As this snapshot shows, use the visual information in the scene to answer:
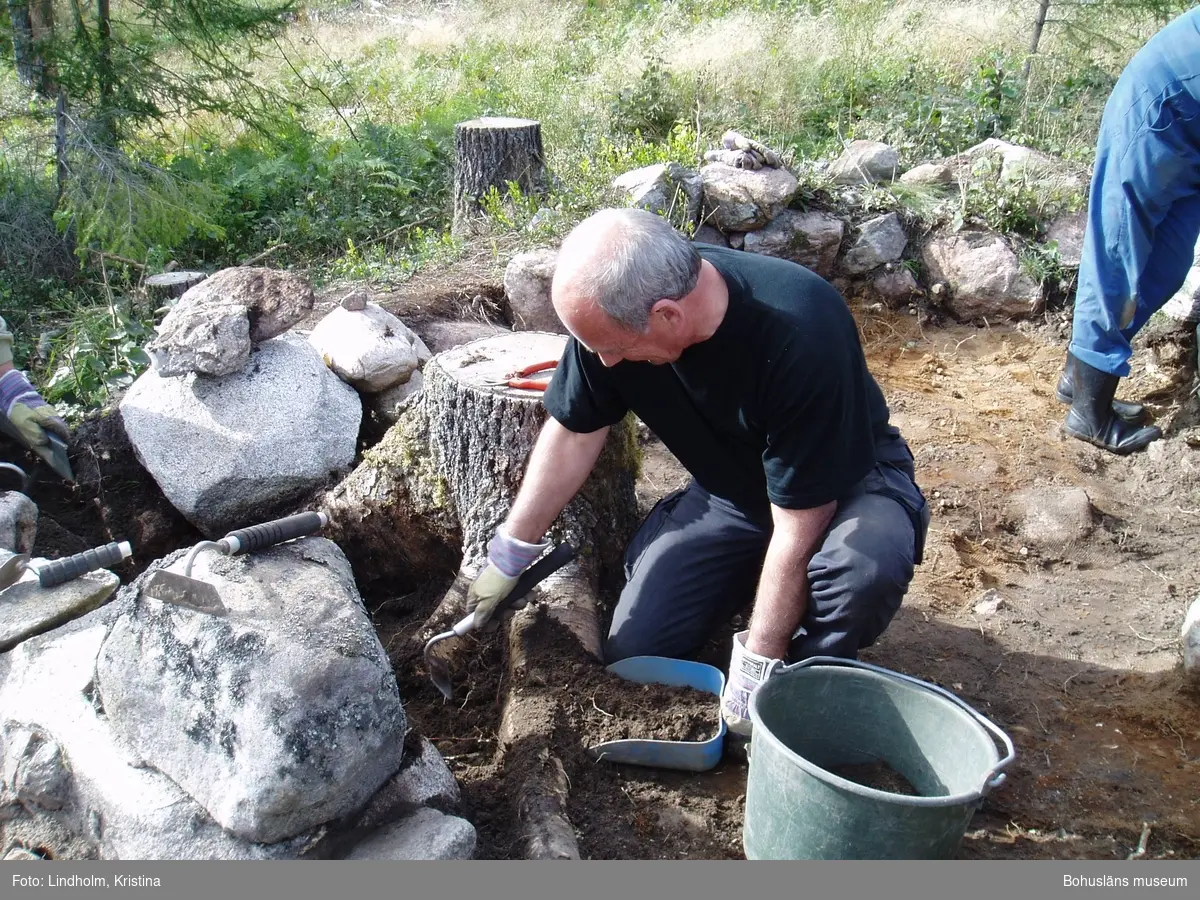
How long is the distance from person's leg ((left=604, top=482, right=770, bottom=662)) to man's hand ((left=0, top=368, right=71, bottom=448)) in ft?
8.04

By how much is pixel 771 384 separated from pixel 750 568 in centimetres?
77

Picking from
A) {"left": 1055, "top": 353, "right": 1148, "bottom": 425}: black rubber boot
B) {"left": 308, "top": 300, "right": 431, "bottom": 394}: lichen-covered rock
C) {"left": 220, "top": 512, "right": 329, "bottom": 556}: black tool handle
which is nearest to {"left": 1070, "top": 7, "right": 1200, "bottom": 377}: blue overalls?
{"left": 1055, "top": 353, "right": 1148, "bottom": 425}: black rubber boot

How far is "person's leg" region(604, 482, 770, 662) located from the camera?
8.85 feet

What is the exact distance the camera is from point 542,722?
2.36 m

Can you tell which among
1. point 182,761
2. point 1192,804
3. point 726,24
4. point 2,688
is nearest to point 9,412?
point 2,688

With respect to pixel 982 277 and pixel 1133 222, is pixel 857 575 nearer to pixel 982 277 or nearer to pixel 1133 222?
pixel 1133 222

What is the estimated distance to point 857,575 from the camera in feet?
7.41

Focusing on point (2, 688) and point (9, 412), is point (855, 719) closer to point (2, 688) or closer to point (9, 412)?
point (2, 688)

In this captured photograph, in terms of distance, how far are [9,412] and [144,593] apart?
2.21 meters

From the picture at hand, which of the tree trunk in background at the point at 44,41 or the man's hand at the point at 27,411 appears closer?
the man's hand at the point at 27,411

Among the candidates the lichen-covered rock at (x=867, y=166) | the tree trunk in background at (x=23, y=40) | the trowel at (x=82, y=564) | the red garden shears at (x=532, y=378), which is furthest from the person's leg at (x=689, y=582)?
the tree trunk in background at (x=23, y=40)

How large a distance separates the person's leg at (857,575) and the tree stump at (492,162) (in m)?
3.96

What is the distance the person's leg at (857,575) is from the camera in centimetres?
227

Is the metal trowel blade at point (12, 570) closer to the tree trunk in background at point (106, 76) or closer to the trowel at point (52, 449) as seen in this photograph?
the trowel at point (52, 449)
